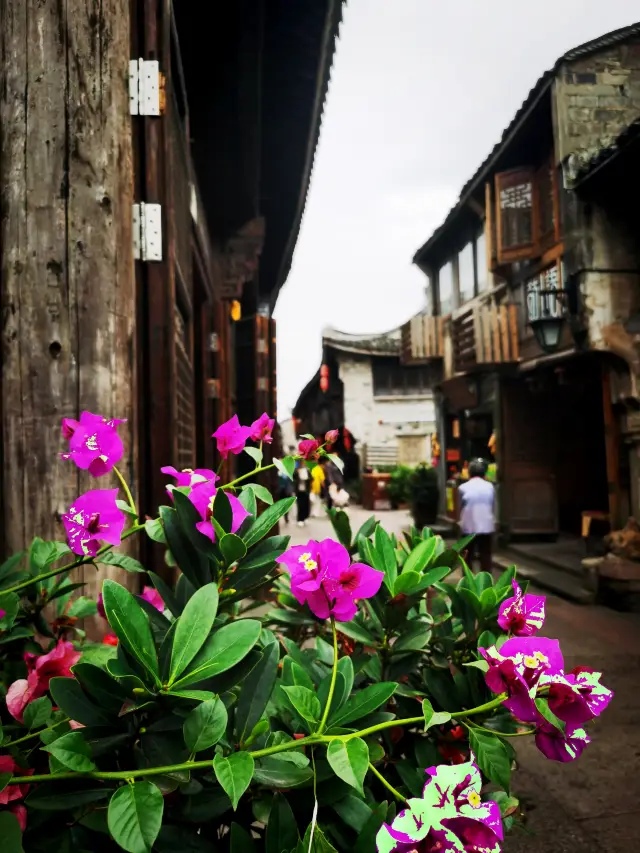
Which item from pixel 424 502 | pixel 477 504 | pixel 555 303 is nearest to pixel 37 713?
pixel 477 504

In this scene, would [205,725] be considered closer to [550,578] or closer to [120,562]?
[120,562]

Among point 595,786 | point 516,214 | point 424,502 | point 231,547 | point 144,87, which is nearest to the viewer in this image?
point 231,547

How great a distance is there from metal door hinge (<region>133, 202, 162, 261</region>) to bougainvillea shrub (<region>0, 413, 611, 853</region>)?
0.96 metres

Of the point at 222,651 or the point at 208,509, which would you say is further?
the point at 208,509

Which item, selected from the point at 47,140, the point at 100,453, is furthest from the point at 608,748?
the point at 47,140

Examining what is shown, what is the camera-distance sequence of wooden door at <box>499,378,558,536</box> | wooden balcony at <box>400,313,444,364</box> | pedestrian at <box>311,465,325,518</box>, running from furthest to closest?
pedestrian at <box>311,465,325,518</box> < wooden balcony at <box>400,313,444,364</box> < wooden door at <box>499,378,558,536</box>

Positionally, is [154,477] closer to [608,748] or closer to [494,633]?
[494,633]

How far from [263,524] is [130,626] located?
0.37m

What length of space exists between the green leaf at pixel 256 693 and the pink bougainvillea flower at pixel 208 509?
0.22m

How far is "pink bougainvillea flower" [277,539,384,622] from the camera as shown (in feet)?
3.46

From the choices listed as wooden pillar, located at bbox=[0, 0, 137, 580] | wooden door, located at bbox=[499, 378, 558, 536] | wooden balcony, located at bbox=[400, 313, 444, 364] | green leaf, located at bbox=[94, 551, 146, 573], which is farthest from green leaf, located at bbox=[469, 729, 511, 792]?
wooden balcony, located at bbox=[400, 313, 444, 364]

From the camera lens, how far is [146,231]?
214cm

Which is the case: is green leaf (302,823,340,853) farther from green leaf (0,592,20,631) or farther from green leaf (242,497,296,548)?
green leaf (0,592,20,631)

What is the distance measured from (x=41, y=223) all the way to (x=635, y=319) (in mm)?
8454
